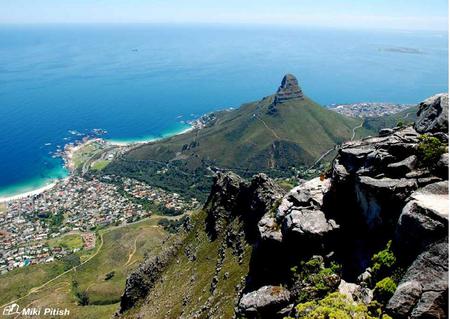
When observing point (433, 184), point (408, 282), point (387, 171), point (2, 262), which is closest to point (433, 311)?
point (408, 282)

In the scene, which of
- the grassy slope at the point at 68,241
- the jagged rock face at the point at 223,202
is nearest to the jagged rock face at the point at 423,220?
the jagged rock face at the point at 223,202

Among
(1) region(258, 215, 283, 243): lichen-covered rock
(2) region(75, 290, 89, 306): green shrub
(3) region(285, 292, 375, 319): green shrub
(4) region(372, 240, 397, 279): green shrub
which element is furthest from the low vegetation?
(2) region(75, 290, 89, 306): green shrub

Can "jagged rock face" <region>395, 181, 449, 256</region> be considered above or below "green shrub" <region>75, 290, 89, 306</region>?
above

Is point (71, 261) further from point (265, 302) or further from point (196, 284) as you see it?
point (265, 302)

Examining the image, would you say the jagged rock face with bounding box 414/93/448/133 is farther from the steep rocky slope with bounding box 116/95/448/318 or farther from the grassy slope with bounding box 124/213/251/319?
the grassy slope with bounding box 124/213/251/319

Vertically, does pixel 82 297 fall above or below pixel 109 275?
above

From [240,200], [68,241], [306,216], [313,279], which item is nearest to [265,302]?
[313,279]
